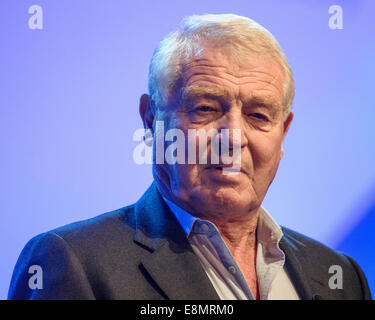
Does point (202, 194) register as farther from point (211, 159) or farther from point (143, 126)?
point (143, 126)

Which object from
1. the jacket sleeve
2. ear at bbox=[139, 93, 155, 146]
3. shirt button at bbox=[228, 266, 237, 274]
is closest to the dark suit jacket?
the jacket sleeve

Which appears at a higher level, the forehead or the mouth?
the forehead

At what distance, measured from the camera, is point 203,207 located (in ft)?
5.69

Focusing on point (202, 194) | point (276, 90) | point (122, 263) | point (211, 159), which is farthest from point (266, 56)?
point (122, 263)

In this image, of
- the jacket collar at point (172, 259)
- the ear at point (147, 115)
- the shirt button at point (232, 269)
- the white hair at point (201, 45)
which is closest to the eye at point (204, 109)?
the white hair at point (201, 45)

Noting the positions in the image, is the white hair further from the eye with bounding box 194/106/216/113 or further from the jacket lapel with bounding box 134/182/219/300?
the jacket lapel with bounding box 134/182/219/300

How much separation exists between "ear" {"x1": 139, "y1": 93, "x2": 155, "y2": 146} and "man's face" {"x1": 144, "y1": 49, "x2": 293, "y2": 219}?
0.09 metres

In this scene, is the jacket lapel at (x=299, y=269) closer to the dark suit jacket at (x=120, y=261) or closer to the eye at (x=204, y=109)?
the dark suit jacket at (x=120, y=261)

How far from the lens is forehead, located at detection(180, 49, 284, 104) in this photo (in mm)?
1744

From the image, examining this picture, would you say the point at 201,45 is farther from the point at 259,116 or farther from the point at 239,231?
the point at 239,231

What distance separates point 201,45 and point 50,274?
0.87 meters

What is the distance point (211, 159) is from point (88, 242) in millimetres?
463

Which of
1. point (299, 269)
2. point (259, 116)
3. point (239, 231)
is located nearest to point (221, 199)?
point (239, 231)

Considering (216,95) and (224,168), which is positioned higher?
(216,95)
